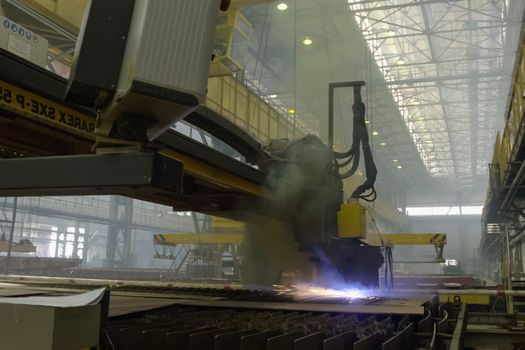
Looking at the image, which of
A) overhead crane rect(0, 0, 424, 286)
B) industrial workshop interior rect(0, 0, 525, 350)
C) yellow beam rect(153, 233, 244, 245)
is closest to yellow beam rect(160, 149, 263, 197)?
industrial workshop interior rect(0, 0, 525, 350)

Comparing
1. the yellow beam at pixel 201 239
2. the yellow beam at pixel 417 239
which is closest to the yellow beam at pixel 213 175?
the yellow beam at pixel 201 239

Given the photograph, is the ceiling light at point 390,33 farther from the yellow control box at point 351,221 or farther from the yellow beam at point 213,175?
the yellow beam at point 213,175

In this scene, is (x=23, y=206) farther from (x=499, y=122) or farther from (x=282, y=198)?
(x=499, y=122)

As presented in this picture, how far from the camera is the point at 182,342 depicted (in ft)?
7.99

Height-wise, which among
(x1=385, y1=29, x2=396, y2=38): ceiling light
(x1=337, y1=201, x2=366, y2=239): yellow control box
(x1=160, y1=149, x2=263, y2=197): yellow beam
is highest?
(x1=385, y1=29, x2=396, y2=38): ceiling light

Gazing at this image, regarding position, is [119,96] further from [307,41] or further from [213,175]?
[307,41]

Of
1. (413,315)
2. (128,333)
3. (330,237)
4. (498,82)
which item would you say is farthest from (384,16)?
(128,333)

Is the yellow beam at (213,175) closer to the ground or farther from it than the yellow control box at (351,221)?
farther from it

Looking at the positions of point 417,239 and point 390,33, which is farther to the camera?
point 390,33

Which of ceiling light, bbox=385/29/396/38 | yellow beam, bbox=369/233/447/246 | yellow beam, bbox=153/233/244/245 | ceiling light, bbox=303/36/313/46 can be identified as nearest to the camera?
yellow beam, bbox=369/233/447/246

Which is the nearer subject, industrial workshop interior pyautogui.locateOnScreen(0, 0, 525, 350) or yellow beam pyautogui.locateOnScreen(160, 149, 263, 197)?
industrial workshop interior pyautogui.locateOnScreen(0, 0, 525, 350)

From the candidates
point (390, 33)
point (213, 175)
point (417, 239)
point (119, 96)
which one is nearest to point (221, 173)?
point (213, 175)

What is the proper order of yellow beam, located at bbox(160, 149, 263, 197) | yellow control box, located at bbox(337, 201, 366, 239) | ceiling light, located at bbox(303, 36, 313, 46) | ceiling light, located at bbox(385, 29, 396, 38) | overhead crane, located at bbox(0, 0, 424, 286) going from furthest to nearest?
ceiling light, located at bbox(385, 29, 396, 38) < ceiling light, located at bbox(303, 36, 313, 46) < yellow control box, located at bbox(337, 201, 366, 239) < yellow beam, located at bbox(160, 149, 263, 197) < overhead crane, located at bbox(0, 0, 424, 286)

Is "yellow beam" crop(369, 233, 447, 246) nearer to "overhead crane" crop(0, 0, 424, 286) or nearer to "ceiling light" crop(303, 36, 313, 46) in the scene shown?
"ceiling light" crop(303, 36, 313, 46)
